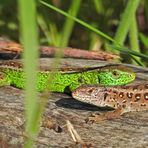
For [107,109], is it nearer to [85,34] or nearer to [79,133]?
[79,133]

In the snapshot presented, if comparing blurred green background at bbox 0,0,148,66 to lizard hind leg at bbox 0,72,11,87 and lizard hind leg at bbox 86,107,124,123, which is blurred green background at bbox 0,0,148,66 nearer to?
lizard hind leg at bbox 0,72,11,87

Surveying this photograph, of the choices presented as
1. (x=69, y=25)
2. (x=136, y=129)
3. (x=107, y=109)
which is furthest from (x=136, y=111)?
(x=69, y=25)

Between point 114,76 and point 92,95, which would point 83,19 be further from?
point 92,95

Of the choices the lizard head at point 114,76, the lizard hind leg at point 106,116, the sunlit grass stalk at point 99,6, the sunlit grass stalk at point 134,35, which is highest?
the sunlit grass stalk at point 99,6

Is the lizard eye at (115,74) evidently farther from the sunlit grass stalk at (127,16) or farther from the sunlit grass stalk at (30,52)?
the sunlit grass stalk at (30,52)

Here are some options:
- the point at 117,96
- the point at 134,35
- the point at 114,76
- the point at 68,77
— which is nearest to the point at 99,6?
the point at 134,35

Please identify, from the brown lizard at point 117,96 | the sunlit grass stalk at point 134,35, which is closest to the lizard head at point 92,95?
the brown lizard at point 117,96
